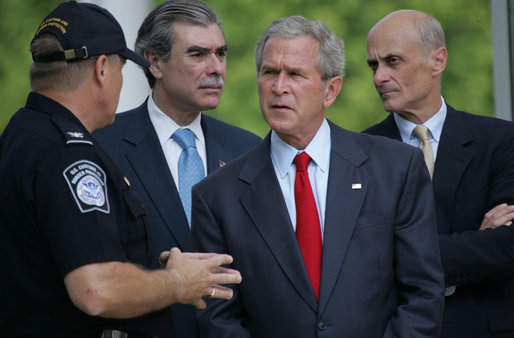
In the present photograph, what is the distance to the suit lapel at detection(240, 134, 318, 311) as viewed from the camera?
2.40 meters

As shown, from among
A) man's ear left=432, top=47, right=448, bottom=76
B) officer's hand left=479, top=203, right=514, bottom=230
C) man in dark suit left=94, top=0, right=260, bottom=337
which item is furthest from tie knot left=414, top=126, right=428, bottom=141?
man in dark suit left=94, top=0, right=260, bottom=337

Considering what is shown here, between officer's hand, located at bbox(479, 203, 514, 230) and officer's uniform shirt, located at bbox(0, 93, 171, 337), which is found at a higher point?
officer's uniform shirt, located at bbox(0, 93, 171, 337)

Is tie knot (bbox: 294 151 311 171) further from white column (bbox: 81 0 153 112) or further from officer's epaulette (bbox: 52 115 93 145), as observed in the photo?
white column (bbox: 81 0 153 112)

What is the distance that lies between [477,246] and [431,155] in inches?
18.3

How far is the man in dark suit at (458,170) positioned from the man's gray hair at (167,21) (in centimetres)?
81

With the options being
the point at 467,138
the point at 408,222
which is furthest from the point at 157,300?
the point at 467,138

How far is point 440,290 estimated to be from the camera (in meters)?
2.43

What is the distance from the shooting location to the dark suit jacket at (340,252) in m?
2.38

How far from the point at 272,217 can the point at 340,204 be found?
238mm

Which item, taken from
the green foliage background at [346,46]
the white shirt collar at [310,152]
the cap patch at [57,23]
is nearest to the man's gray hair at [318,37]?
the white shirt collar at [310,152]

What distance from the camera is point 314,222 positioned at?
8.11 ft

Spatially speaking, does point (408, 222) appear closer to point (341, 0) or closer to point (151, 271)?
point (151, 271)

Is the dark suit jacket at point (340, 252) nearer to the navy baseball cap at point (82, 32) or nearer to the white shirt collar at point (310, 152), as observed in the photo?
the white shirt collar at point (310, 152)

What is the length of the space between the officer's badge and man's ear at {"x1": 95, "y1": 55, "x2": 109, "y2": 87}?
0.30 metres
